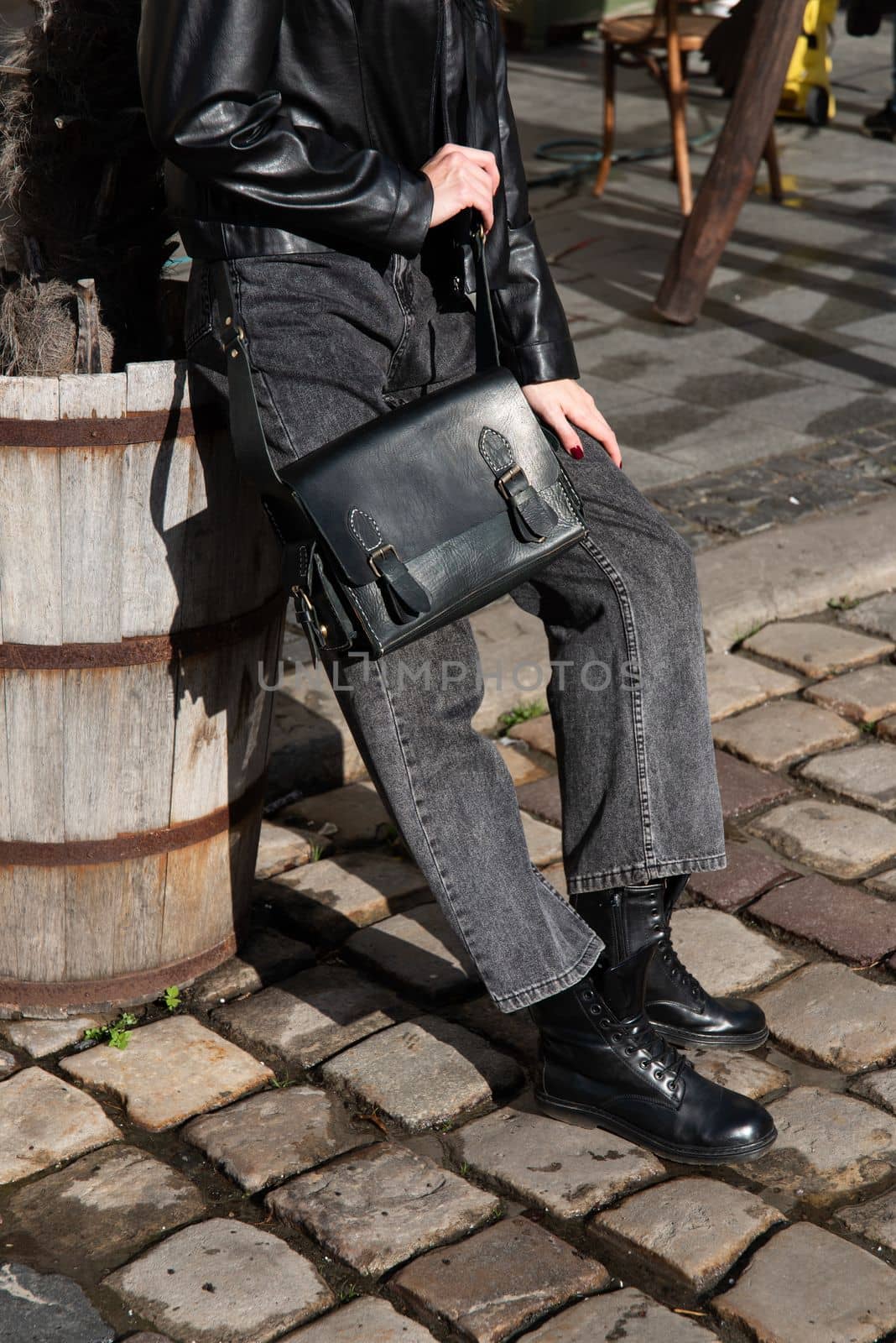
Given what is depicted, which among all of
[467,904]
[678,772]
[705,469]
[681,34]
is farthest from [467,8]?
[681,34]

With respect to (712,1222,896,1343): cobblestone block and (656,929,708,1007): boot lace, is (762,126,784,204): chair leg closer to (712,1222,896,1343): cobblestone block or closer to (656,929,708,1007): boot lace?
(656,929,708,1007): boot lace

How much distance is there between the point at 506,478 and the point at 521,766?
132 centimetres

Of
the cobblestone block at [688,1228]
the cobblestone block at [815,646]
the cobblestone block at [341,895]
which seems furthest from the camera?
the cobblestone block at [815,646]

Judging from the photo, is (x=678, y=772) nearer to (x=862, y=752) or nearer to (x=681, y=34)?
(x=862, y=752)

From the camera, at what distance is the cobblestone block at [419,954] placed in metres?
2.58

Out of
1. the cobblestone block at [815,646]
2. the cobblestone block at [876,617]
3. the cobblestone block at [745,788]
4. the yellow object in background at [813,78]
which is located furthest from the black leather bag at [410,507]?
the yellow object in background at [813,78]

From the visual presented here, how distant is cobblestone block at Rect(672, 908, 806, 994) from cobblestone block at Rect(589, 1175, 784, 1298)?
0.52 meters

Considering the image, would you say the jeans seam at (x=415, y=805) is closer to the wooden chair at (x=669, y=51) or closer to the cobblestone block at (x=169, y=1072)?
the cobblestone block at (x=169, y=1072)

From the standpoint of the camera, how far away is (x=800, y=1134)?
2199 millimetres

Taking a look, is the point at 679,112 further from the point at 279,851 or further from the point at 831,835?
the point at 279,851

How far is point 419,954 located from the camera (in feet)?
8.75

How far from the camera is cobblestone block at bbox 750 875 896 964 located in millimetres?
2646

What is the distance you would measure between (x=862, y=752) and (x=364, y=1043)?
1.40 metres

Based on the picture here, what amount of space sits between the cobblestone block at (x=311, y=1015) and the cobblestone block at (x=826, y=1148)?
638 mm
